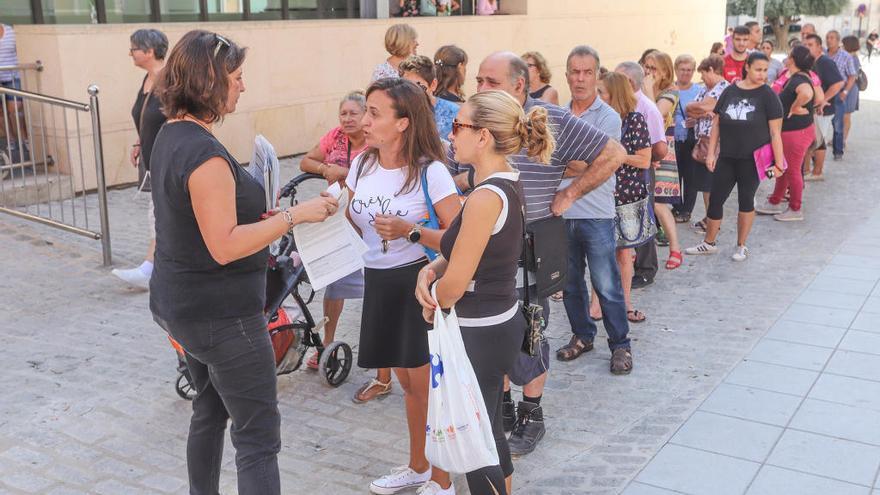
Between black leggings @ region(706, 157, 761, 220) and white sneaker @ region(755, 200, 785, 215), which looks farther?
white sneaker @ region(755, 200, 785, 215)

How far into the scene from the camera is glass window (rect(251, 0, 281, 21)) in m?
12.8

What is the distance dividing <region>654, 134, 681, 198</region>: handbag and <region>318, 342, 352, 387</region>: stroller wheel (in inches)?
149

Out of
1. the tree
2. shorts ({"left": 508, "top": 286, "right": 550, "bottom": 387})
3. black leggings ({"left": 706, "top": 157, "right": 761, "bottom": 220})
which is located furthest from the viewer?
the tree

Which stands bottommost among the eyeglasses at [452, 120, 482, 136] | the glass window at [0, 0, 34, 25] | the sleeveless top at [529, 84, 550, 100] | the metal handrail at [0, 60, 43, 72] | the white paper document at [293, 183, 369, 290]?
the white paper document at [293, 183, 369, 290]

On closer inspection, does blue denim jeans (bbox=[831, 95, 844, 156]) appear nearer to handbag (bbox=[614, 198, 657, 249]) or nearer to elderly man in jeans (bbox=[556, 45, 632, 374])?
handbag (bbox=[614, 198, 657, 249])

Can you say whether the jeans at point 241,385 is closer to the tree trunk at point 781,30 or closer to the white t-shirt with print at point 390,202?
the white t-shirt with print at point 390,202

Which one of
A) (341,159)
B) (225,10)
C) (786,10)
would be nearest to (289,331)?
(341,159)

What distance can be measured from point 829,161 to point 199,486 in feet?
41.5

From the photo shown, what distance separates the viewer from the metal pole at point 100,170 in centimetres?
737

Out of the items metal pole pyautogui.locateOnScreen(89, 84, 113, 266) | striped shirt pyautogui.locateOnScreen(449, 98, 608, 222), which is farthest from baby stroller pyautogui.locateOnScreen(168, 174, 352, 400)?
metal pole pyautogui.locateOnScreen(89, 84, 113, 266)

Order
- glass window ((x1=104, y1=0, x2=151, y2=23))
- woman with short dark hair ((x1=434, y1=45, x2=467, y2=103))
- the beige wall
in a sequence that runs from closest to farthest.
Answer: woman with short dark hair ((x1=434, y1=45, x2=467, y2=103)), the beige wall, glass window ((x1=104, y1=0, x2=151, y2=23))

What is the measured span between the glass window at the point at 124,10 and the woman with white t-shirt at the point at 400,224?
8147 millimetres

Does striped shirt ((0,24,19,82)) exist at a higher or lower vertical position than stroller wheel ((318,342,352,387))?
higher

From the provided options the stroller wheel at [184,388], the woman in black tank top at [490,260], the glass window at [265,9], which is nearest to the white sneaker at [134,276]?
Answer: the stroller wheel at [184,388]
